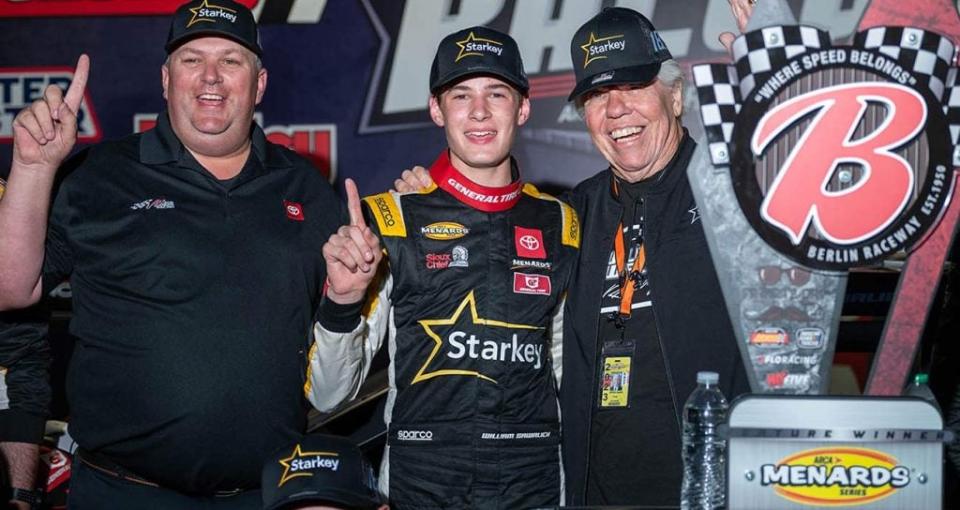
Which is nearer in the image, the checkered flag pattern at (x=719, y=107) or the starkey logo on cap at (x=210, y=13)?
the checkered flag pattern at (x=719, y=107)

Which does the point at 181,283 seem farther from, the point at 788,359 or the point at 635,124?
the point at 788,359

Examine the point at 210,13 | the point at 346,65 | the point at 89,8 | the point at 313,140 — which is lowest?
the point at 210,13

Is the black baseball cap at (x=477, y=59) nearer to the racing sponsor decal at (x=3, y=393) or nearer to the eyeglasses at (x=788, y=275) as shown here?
the eyeglasses at (x=788, y=275)

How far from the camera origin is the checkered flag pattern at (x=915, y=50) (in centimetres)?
175

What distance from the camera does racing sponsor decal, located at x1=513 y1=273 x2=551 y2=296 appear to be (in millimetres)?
2414

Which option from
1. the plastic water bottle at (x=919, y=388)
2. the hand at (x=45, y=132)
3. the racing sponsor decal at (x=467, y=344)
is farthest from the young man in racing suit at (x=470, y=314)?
the plastic water bottle at (x=919, y=388)

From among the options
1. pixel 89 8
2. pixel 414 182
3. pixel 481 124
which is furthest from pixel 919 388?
pixel 89 8

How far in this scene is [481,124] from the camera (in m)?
2.42

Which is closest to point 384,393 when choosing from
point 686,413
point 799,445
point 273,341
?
point 273,341

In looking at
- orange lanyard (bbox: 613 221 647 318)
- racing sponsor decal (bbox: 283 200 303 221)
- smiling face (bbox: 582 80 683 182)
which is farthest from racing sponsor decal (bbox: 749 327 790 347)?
racing sponsor decal (bbox: 283 200 303 221)

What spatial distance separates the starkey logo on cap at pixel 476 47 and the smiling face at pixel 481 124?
0.19 ft

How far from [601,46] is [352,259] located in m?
0.75

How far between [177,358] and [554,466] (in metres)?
0.91

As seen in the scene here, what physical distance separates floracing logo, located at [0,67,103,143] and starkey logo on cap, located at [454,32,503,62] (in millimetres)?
2147
